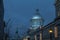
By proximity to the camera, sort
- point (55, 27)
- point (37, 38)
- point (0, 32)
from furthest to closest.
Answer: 1. point (37, 38)
2. point (55, 27)
3. point (0, 32)

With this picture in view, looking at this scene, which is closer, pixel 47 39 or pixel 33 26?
pixel 47 39

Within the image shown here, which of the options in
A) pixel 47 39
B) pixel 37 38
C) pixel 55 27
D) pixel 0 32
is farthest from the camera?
pixel 37 38

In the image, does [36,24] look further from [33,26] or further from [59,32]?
[59,32]

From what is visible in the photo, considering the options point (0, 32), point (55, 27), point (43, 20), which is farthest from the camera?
point (43, 20)

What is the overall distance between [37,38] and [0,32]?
73.2 metres

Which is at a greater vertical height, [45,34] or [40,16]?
[40,16]

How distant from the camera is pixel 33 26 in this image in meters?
166

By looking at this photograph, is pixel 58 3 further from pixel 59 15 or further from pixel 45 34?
pixel 45 34

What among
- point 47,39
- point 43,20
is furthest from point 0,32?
point 43,20

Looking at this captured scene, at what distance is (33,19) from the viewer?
168 meters

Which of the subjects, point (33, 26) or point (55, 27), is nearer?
point (55, 27)

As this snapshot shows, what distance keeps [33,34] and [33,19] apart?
19.2 meters

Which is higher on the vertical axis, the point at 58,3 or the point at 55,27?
the point at 58,3

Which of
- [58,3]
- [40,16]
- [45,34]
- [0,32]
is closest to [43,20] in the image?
[40,16]
